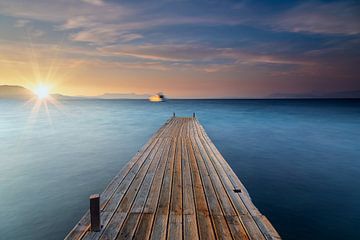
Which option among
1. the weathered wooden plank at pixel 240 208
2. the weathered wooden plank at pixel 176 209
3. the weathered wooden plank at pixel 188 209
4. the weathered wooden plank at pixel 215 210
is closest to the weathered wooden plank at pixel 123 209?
the weathered wooden plank at pixel 176 209

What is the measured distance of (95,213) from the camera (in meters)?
4.25

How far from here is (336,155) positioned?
17.4 meters

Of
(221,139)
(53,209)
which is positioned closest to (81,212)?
(53,209)

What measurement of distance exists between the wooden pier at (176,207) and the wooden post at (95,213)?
2cm

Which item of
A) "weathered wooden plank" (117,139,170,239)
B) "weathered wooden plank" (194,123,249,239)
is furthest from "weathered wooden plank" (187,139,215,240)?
"weathered wooden plank" (117,139,170,239)

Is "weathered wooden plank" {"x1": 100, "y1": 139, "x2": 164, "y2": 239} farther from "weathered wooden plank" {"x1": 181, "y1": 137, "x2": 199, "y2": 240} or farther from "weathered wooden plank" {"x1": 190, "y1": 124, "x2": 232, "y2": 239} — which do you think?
"weathered wooden plank" {"x1": 190, "y1": 124, "x2": 232, "y2": 239}

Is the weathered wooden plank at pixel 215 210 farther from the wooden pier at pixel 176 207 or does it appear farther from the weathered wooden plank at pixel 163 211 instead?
the weathered wooden plank at pixel 163 211

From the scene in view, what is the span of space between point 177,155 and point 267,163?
7.97 m

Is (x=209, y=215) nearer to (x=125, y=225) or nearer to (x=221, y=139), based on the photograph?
(x=125, y=225)

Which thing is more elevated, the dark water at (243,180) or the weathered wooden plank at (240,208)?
the weathered wooden plank at (240,208)

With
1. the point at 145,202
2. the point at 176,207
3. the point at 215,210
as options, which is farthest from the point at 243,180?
the point at 145,202

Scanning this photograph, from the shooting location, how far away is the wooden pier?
4.25m

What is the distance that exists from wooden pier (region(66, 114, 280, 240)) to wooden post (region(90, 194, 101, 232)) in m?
0.02

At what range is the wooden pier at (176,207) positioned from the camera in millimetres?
4254
